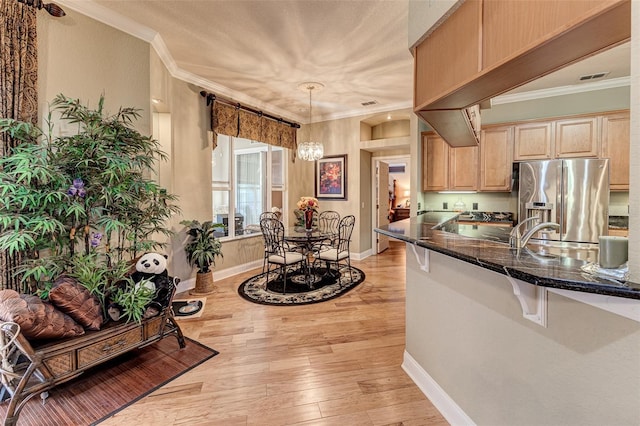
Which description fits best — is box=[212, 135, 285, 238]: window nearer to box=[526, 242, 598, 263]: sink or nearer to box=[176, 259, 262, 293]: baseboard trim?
box=[176, 259, 262, 293]: baseboard trim

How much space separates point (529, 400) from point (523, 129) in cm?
426

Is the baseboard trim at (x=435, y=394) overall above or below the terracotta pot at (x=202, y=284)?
below

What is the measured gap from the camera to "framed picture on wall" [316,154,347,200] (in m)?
6.07

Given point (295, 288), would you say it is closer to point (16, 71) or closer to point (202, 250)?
point (202, 250)

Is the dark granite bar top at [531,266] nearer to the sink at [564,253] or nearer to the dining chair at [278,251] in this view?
the sink at [564,253]

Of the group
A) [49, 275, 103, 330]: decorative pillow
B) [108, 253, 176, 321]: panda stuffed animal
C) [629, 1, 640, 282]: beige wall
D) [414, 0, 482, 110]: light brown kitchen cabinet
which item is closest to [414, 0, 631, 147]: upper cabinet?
[414, 0, 482, 110]: light brown kitchen cabinet

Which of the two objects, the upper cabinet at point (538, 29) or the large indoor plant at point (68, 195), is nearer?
the upper cabinet at point (538, 29)

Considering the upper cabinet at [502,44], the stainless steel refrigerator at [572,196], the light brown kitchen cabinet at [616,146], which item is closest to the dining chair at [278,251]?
the upper cabinet at [502,44]

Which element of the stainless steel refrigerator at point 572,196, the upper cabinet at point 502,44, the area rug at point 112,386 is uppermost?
the upper cabinet at point 502,44

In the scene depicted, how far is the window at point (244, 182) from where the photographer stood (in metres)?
4.75

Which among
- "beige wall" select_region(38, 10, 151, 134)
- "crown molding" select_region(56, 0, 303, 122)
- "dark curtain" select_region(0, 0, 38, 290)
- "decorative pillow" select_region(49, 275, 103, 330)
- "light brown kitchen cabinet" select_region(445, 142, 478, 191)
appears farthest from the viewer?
"light brown kitchen cabinet" select_region(445, 142, 478, 191)

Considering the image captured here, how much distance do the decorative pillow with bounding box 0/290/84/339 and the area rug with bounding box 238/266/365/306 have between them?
1962 mm

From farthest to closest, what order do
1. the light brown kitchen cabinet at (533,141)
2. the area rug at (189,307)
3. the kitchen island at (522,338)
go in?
the light brown kitchen cabinet at (533,141)
the area rug at (189,307)
the kitchen island at (522,338)

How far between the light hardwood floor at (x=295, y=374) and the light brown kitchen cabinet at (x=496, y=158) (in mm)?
2528
